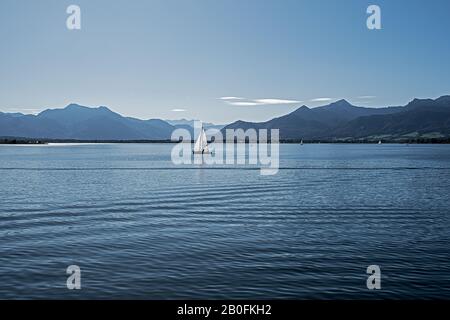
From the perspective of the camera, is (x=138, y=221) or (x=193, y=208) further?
(x=193, y=208)

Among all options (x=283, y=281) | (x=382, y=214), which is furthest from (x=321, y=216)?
(x=283, y=281)

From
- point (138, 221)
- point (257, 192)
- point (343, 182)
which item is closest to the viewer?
point (138, 221)

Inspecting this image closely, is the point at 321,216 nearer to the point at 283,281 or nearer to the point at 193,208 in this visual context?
the point at 193,208

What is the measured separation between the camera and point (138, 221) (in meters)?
47.8

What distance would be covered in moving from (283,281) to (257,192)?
4870 cm
